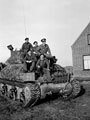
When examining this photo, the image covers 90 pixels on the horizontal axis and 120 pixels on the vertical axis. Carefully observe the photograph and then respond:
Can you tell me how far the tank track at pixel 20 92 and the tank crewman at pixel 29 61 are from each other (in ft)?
2.21

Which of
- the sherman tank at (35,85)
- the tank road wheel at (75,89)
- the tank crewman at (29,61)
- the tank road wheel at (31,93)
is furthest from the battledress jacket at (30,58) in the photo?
the tank road wheel at (75,89)

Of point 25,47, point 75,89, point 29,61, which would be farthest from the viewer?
point 75,89

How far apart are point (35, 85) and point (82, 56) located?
53.0 feet

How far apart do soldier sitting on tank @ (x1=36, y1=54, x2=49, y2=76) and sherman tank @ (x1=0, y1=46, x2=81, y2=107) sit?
0.21 metres

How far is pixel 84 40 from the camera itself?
928 inches

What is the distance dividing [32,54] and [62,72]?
1.76 metres

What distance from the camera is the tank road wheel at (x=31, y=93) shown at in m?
7.82

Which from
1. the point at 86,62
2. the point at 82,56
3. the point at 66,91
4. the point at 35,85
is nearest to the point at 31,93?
the point at 35,85

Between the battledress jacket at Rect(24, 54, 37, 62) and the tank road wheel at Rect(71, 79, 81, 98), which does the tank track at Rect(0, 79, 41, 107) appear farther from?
the tank road wheel at Rect(71, 79, 81, 98)

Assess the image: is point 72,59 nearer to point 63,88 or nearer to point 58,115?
point 63,88

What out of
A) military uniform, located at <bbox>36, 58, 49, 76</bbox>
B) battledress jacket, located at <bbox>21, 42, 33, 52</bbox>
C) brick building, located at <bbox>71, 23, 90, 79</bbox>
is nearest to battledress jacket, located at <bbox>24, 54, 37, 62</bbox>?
military uniform, located at <bbox>36, 58, 49, 76</bbox>

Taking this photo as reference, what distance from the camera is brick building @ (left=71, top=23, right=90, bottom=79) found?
23047 mm

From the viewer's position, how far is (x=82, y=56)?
23.4 meters

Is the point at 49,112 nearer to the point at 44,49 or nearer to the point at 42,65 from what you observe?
the point at 42,65
